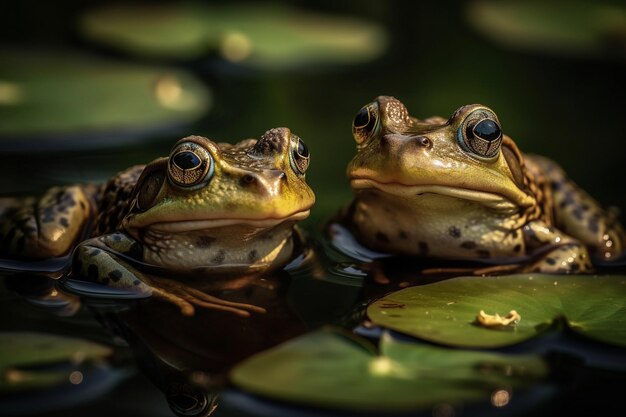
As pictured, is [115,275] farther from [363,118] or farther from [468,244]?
[468,244]

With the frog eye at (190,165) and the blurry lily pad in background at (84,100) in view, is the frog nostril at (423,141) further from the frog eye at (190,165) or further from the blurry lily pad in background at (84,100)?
the blurry lily pad in background at (84,100)

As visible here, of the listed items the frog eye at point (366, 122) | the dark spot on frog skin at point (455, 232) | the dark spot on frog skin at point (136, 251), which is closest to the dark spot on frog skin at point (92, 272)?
A: the dark spot on frog skin at point (136, 251)

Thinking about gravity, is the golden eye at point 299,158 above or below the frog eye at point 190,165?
above

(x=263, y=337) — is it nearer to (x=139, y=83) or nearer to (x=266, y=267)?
(x=266, y=267)

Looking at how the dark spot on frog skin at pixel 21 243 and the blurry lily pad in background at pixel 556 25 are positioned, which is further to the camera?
the blurry lily pad in background at pixel 556 25

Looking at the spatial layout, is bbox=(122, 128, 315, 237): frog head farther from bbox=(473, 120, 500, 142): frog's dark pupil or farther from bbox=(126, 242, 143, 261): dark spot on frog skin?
bbox=(473, 120, 500, 142): frog's dark pupil
